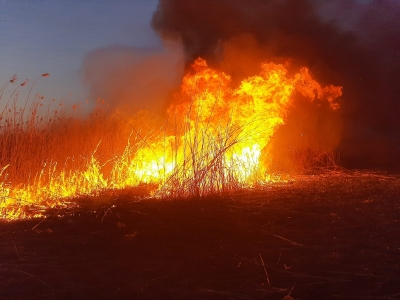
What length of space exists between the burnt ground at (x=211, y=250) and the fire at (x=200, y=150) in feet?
2.00

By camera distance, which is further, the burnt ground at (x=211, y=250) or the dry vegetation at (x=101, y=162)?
the dry vegetation at (x=101, y=162)

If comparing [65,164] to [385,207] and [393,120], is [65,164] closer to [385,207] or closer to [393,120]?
[385,207]

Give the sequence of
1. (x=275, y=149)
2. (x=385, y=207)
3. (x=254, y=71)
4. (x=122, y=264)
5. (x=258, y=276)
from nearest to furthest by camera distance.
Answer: (x=258, y=276) < (x=122, y=264) < (x=385, y=207) < (x=254, y=71) < (x=275, y=149)

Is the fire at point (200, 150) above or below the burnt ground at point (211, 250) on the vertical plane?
above

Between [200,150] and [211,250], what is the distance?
319cm

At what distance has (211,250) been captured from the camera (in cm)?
441

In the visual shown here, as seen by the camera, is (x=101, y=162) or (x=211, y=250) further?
(x=101, y=162)

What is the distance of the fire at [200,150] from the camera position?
717cm

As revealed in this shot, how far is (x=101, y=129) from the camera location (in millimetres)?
9711

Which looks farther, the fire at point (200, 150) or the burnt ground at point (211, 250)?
the fire at point (200, 150)

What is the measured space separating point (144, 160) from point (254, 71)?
10.6 feet

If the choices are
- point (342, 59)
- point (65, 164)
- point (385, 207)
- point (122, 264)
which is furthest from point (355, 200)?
point (342, 59)

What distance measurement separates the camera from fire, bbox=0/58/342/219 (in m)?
7.17

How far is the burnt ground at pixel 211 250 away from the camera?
11.3 ft
